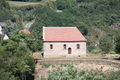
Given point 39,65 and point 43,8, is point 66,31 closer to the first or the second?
point 39,65

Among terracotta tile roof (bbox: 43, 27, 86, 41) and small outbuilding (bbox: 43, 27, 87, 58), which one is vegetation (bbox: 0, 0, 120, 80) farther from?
small outbuilding (bbox: 43, 27, 87, 58)

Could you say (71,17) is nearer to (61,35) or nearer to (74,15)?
(74,15)

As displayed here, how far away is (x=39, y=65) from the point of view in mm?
54188

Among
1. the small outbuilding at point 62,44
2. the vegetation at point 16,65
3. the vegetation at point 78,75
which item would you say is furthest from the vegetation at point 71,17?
the vegetation at point 78,75

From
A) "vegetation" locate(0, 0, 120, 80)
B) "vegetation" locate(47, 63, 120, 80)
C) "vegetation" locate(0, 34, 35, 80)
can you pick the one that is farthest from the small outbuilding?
"vegetation" locate(0, 0, 120, 80)

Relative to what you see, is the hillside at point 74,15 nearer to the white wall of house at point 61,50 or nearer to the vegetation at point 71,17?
the vegetation at point 71,17

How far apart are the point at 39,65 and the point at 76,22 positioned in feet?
174

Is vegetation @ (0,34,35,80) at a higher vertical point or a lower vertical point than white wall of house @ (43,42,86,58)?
higher

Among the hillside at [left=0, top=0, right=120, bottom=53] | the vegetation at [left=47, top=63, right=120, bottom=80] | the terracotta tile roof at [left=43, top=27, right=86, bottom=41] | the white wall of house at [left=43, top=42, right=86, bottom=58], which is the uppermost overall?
the terracotta tile roof at [left=43, top=27, right=86, bottom=41]

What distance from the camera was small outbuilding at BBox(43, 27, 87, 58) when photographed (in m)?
58.8

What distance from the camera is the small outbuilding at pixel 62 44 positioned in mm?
58781

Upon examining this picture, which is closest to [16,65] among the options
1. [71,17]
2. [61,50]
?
[61,50]

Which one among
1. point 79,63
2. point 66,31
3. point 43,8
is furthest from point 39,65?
point 43,8

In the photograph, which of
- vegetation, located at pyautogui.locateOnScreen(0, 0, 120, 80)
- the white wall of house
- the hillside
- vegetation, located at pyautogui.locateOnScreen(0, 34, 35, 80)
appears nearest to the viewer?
vegetation, located at pyautogui.locateOnScreen(0, 34, 35, 80)
